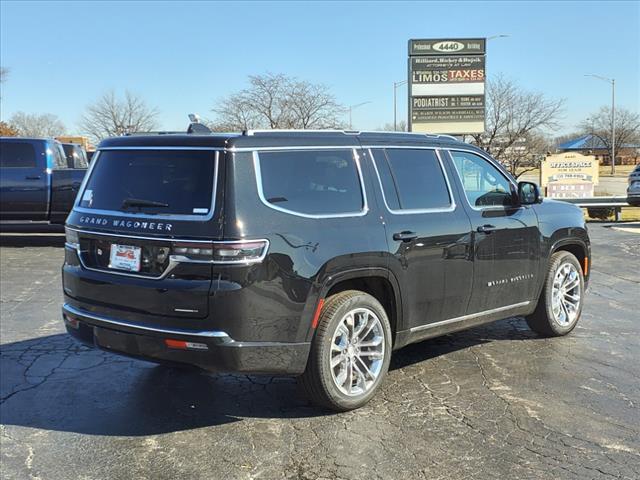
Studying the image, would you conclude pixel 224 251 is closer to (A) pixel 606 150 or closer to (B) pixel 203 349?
(B) pixel 203 349

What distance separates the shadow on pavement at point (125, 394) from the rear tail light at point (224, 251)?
875 mm

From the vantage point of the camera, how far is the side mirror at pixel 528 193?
18.0ft

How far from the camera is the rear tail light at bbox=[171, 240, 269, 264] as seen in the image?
3531 millimetres

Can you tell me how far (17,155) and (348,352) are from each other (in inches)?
432

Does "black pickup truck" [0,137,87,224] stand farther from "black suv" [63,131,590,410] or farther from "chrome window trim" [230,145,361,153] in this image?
"chrome window trim" [230,145,361,153]

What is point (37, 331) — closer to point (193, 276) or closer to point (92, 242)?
point (92, 242)

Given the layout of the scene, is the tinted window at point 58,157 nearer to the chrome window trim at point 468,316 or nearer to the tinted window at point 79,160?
the tinted window at point 79,160

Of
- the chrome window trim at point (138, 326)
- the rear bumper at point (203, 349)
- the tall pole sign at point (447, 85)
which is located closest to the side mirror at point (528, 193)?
the rear bumper at point (203, 349)

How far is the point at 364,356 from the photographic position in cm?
424

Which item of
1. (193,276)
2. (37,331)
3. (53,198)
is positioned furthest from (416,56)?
(193,276)

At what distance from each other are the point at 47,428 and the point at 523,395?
3260mm

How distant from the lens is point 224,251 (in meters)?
3.53

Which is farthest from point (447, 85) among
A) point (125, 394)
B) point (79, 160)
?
point (125, 394)

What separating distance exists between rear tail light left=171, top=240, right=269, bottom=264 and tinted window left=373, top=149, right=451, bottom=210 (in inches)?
48.1
